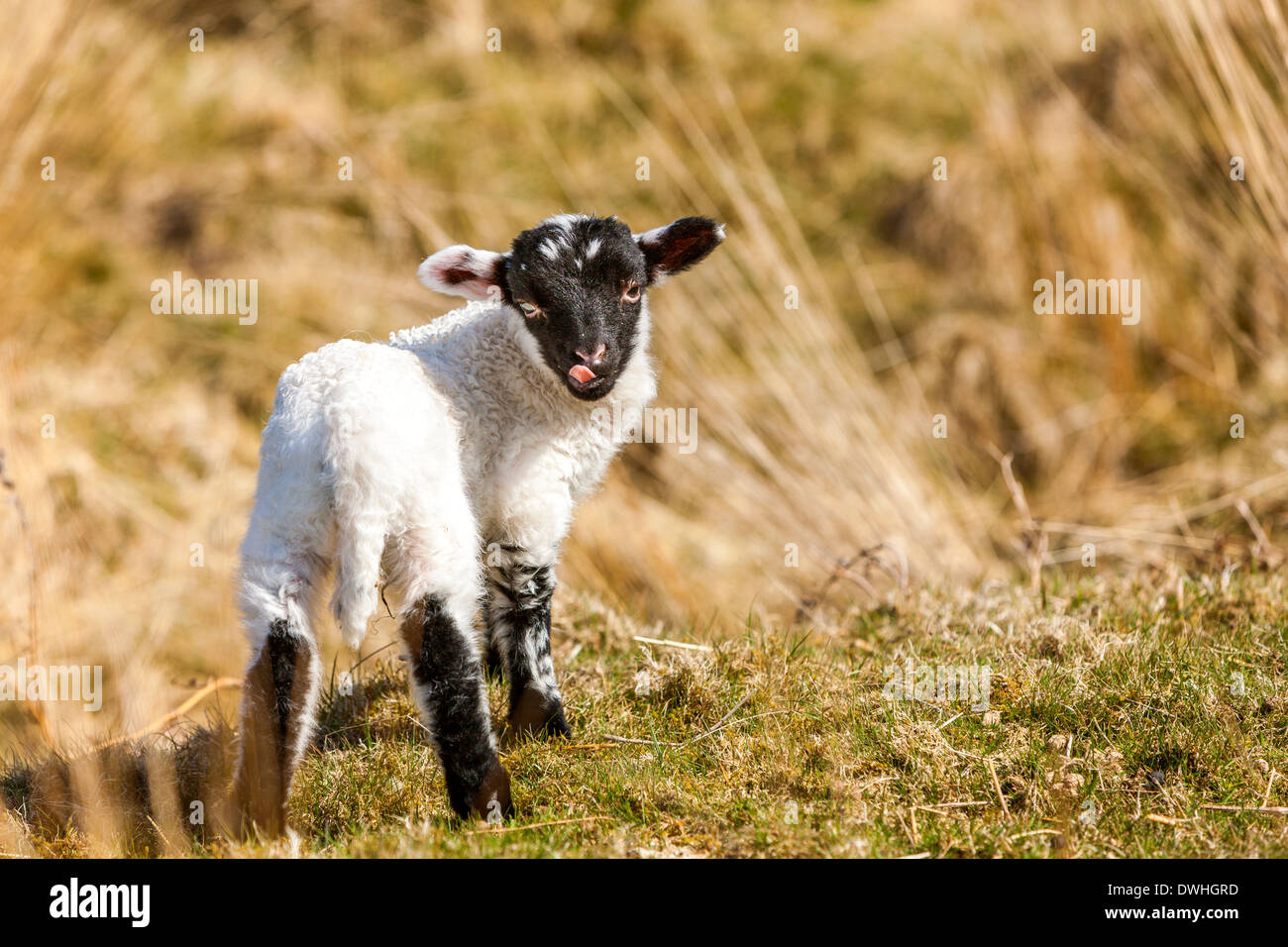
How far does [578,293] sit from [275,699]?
169cm

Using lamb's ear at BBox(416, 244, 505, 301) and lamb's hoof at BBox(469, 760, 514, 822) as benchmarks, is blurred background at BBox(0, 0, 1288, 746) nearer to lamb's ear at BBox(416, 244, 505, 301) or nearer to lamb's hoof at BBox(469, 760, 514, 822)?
lamb's ear at BBox(416, 244, 505, 301)

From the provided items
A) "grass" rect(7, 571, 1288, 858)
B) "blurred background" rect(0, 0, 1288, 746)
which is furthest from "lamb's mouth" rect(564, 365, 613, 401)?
"blurred background" rect(0, 0, 1288, 746)

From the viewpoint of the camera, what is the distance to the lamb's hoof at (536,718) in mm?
4199

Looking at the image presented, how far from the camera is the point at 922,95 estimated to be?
13016 millimetres

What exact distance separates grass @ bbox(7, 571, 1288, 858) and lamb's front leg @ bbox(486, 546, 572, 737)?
0.13 meters

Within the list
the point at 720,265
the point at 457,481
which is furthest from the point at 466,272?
the point at 720,265

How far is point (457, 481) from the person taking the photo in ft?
12.1

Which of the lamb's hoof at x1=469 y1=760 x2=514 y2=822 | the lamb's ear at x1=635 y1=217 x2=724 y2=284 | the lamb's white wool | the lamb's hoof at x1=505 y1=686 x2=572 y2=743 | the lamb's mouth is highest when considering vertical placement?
the lamb's ear at x1=635 y1=217 x2=724 y2=284

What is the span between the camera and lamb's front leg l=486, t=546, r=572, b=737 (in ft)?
13.9

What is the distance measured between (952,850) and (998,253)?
884 cm

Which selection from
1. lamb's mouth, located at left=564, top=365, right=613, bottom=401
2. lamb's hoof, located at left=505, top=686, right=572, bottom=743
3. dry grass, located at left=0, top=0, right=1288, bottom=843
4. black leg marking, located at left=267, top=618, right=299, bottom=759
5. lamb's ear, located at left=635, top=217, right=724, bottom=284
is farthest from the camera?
dry grass, located at left=0, top=0, right=1288, bottom=843

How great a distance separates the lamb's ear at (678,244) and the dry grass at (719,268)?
1753mm
